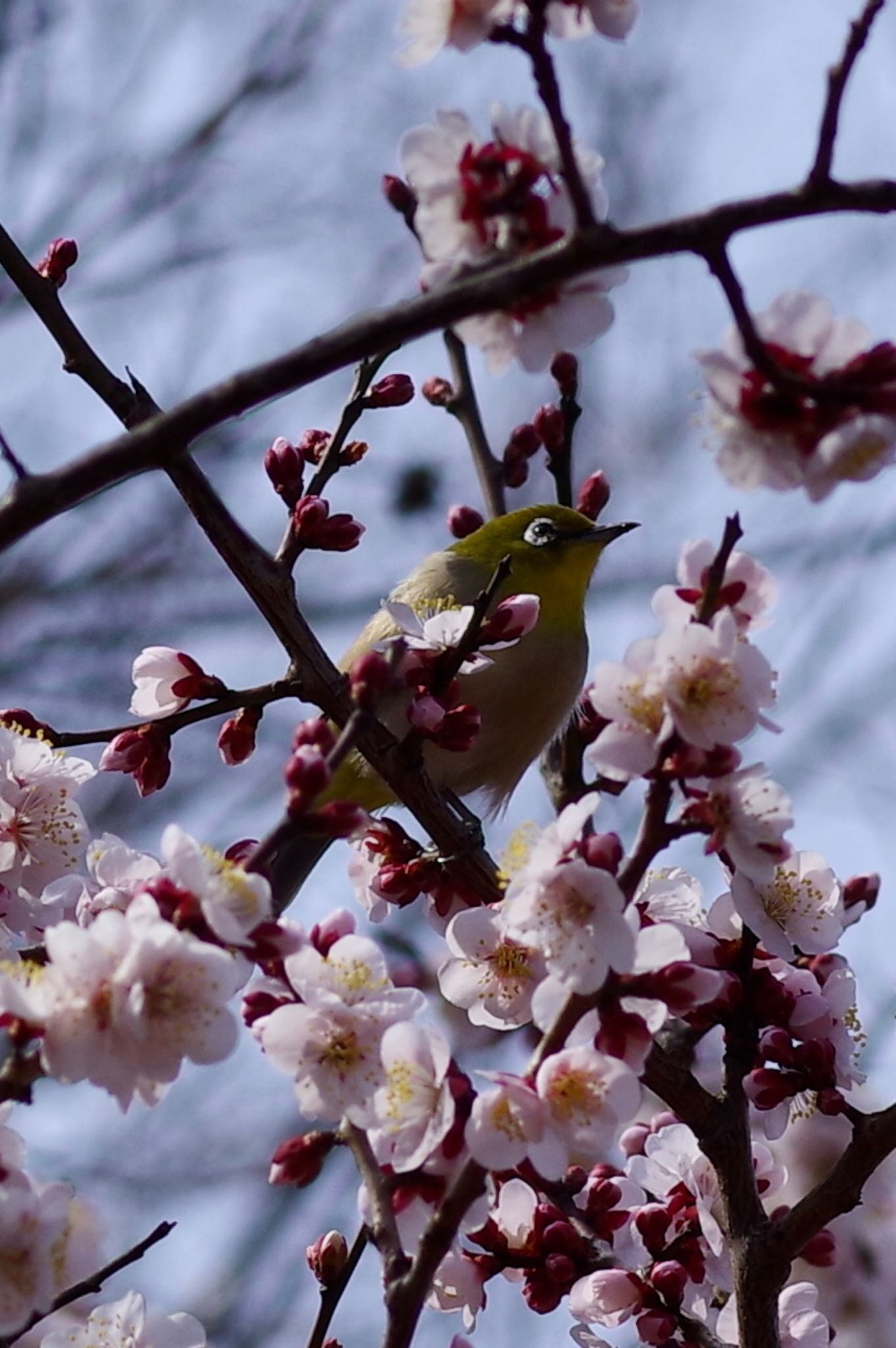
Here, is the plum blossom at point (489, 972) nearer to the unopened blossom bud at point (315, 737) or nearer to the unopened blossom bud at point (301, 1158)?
the unopened blossom bud at point (301, 1158)

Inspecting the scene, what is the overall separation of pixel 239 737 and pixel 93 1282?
99cm

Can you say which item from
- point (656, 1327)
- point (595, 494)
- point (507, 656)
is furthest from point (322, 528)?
point (507, 656)

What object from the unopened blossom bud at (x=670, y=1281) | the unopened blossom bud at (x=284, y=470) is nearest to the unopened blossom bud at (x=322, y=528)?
the unopened blossom bud at (x=284, y=470)

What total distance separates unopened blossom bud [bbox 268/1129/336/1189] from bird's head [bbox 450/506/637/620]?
270 cm

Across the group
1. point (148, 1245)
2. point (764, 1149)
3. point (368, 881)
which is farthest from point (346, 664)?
point (148, 1245)

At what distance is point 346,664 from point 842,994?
210 cm

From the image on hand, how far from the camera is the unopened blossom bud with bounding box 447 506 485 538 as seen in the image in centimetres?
357

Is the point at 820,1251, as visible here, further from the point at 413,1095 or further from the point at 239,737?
the point at 239,737

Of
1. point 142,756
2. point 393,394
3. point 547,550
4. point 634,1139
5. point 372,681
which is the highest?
point 547,550

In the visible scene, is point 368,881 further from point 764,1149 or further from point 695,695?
point 695,695

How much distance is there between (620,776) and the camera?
161 cm

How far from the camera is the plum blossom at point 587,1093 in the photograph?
160 centimetres

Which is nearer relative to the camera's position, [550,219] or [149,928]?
[149,928]

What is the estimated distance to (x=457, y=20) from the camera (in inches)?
61.9
